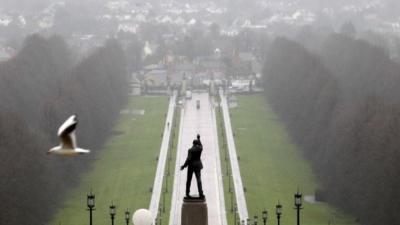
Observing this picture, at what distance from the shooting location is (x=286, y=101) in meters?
130

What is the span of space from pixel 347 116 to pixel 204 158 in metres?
9.58

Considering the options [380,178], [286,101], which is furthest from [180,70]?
[380,178]

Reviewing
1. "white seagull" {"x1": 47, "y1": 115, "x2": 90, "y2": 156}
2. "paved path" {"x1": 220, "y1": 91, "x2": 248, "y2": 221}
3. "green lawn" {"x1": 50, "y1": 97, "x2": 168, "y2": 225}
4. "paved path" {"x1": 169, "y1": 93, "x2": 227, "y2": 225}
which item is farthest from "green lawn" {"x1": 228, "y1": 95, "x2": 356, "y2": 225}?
"white seagull" {"x1": 47, "y1": 115, "x2": 90, "y2": 156}

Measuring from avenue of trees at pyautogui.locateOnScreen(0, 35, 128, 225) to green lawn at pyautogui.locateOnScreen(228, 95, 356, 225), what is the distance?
9.02 m

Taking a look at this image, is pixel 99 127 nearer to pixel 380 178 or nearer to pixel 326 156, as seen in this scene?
pixel 326 156

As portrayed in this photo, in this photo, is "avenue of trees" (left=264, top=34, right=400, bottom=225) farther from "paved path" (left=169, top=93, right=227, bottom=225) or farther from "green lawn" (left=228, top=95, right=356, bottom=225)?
"paved path" (left=169, top=93, right=227, bottom=225)

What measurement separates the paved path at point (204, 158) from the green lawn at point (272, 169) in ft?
4.88

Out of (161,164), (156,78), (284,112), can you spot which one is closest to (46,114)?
(161,164)

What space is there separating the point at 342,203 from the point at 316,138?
64.0ft

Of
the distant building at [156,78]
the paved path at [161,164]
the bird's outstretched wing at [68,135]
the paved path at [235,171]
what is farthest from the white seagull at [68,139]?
the distant building at [156,78]

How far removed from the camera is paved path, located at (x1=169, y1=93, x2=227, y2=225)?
83438 mm

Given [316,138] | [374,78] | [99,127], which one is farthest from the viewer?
[374,78]

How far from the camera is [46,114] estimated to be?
101 metres

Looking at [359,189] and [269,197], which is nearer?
[359,189]
